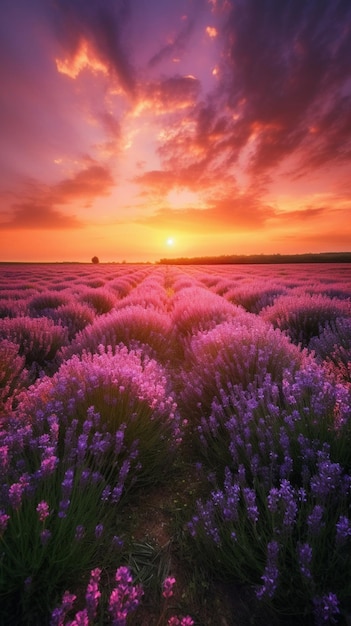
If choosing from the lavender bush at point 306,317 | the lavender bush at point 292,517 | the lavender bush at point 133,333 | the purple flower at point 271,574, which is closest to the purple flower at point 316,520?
the lavender bush at point 292,517

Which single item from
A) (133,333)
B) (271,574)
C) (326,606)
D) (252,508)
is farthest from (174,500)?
(133,333)

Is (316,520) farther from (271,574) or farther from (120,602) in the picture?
(120,602)

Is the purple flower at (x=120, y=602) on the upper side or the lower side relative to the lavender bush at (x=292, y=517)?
upper

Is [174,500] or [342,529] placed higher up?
[342,529]

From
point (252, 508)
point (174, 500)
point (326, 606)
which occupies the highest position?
point (252, 508)

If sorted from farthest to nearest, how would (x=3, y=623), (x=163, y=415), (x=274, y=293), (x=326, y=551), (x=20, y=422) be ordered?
(x=274, y=293)
(x=163, y=415)
(x=20, y=422)
(x=326, y=551)
(x=3, y=623)

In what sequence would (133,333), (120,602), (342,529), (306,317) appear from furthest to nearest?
(306,317) → (133,333) → (342,529) → (120,602)

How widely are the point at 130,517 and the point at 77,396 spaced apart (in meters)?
0.81

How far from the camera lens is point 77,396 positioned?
2.10 m

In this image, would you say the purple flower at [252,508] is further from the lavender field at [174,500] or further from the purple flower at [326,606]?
the purple flower at [326,606]

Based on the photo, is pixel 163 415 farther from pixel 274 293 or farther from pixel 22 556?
pixel 274 293

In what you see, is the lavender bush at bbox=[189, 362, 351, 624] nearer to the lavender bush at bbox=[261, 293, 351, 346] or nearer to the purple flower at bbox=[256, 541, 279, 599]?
the purple flower at bbox=[256, 541, 279, 599]

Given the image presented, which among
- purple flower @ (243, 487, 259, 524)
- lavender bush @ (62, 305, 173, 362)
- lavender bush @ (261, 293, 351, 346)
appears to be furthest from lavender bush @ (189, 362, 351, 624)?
lavender bush @ (261, 293, 351, 346)

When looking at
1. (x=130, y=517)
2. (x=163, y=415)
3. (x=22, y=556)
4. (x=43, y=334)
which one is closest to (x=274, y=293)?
(x=43, y=334)
